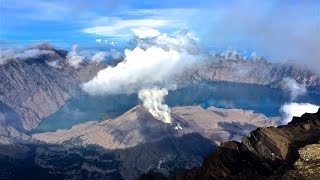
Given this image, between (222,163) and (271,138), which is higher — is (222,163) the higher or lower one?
the lower one

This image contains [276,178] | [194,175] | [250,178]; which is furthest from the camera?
[194,175]

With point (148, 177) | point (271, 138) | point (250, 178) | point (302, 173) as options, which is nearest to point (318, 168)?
point (302, 173)

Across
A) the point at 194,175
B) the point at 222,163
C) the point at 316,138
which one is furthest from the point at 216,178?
the point at 316,138

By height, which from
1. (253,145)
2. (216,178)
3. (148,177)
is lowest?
(148,177)

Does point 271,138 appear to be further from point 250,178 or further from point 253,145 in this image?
point 250,178

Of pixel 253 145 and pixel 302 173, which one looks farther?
pixel 253 145

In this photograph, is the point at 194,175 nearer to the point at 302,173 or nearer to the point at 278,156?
the point at 278,156

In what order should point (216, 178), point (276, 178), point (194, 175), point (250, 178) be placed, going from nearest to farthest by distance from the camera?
point (276, 178) → point (250, 178) → point (216, 178) → point (194, 175)
